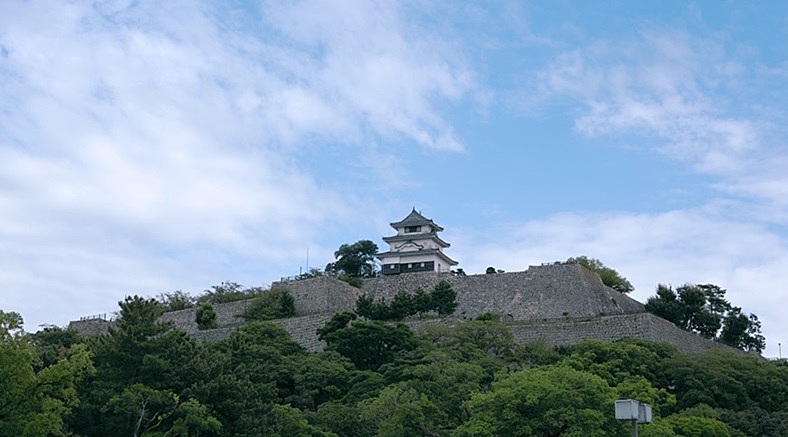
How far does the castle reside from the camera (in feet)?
116

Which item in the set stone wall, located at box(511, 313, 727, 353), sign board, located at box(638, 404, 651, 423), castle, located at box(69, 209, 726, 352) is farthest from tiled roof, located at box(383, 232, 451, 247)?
sign board, located at box(638, 404, 651, 423)

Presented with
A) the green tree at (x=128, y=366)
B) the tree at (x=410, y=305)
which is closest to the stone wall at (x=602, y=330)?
the tree at (x=410, y=305)

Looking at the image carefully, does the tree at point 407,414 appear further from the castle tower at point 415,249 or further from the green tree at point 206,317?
the castle tower at point 415,249

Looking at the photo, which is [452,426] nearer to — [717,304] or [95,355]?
[95,355]

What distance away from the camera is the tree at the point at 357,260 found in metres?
52.0

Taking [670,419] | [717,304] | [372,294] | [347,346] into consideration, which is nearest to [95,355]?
[347,346]

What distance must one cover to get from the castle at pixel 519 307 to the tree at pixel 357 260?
548cm

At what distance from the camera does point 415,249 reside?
5256 centimetres

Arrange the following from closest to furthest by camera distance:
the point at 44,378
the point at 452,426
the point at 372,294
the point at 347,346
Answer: the point at 44,378 → the point at 452,426 → the point at 347,346 → the point at 372,294

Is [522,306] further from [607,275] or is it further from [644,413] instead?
[644,413]

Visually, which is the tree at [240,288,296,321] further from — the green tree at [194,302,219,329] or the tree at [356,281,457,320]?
the tree at [356,281,457,320]

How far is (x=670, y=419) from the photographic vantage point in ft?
77.3

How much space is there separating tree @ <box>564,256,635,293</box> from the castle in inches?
85.8

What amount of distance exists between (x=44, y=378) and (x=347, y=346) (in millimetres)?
15468
